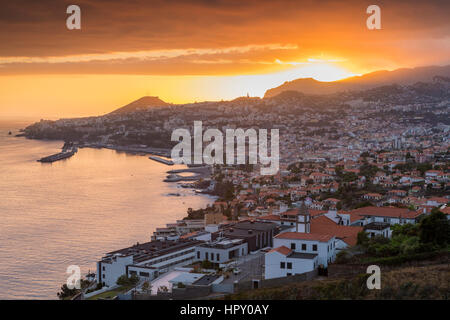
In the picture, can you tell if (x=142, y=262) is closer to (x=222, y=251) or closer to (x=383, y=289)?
(x=222, y=251)

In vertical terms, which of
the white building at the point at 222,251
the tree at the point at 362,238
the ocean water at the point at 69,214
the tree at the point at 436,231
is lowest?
the ocean water at the point at 69,214

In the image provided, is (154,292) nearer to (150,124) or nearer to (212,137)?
(212,137)

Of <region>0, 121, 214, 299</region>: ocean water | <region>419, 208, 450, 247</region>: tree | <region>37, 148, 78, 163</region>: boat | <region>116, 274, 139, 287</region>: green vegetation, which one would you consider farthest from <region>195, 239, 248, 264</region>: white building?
<region>37, 148, 78, 163</region>: boat

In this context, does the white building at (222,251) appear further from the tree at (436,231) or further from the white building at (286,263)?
the tree at (436,231)

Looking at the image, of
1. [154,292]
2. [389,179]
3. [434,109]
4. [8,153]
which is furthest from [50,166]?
[434,109]

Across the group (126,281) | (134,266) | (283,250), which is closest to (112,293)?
(126,281)

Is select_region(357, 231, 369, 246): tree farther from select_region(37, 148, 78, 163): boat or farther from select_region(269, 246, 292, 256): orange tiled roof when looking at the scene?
select_region(37, 148, 78, 163): boat

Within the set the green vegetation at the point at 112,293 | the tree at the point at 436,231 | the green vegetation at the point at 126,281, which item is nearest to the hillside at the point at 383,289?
the tree at the point at 436,231
